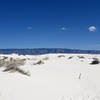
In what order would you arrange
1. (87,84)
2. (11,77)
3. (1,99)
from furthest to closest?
(87,84)
(11,77)
(1,99)

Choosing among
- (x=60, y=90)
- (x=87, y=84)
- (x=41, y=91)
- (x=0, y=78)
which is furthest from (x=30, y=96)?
(x=87, y=84)

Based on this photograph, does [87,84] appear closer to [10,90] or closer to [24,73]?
[24,73]

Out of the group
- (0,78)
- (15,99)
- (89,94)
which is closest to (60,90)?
(89,94)

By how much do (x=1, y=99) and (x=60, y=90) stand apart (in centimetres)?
337

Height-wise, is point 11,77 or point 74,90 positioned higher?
point 11,77

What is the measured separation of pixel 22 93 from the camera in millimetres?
7820

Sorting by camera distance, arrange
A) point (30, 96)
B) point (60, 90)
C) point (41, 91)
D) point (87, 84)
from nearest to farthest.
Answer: point (30, 96), point (41, 91), point (60, 90), point (87, 84)

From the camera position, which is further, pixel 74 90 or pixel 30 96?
pixel 74 90

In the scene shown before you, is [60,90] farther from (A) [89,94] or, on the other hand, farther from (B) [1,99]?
(B) [1,99]

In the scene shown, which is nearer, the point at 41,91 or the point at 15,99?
the point at 15,99

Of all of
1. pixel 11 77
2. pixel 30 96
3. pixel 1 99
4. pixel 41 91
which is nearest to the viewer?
pixel 1 99

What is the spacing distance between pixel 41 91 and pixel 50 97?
2.41ft

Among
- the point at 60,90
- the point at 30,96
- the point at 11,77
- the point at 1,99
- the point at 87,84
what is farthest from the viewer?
the point at 87,84

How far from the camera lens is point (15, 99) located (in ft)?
23.6
